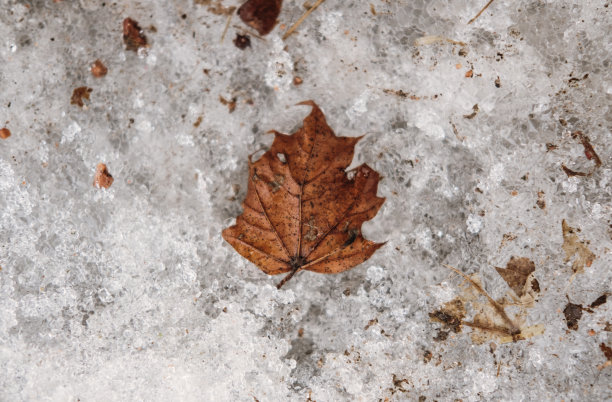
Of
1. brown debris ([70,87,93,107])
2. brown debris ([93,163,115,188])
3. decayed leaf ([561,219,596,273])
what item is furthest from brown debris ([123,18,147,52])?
decayed leaf ([561,219,596,273])

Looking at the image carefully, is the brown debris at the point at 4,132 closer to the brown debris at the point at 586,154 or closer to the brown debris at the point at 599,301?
the brown debris at the point at 586,154

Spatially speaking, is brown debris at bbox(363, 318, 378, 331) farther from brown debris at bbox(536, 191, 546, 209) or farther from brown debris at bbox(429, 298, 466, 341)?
brown debris at bbox(536, 191, 546, 209)

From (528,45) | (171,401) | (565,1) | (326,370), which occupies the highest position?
(565,1)

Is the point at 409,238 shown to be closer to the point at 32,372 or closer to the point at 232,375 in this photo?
Result: the point at 232,375

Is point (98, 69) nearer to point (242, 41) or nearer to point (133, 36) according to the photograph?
point (133, 36)

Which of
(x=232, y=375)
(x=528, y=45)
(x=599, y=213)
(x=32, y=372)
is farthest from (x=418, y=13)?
(x=32, y=372)

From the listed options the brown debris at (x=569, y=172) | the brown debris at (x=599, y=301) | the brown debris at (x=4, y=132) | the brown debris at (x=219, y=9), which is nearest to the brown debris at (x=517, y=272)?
the brown debris at (x=599, y=301)
